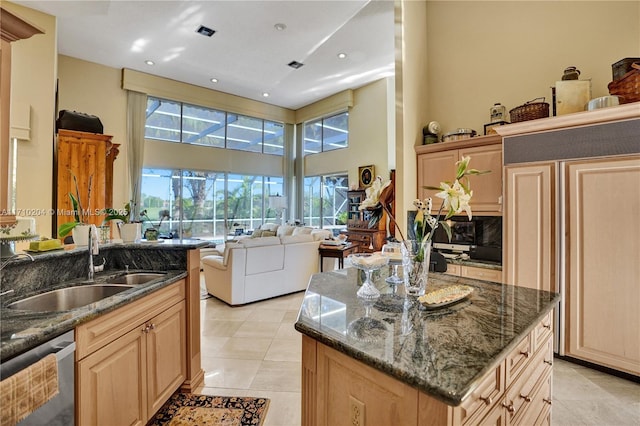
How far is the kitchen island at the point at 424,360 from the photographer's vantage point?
0.81m

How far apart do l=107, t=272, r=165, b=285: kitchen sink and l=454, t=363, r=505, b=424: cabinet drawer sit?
6.26ft

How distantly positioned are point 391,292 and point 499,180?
86.2 inches

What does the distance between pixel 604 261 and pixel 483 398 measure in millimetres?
2264

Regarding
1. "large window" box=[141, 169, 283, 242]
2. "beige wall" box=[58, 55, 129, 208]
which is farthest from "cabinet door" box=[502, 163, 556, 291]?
"beige wall" box=[58, 55, 129, 208]

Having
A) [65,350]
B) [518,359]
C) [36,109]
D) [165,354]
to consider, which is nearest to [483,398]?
[518,359]

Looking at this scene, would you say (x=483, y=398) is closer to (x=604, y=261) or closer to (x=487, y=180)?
(x=604, y=261)

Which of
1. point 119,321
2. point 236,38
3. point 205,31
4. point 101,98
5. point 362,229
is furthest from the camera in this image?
point 362,229

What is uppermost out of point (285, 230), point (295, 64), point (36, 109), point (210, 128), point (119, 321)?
point (295, 64)

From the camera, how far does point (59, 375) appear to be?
45.9 inches

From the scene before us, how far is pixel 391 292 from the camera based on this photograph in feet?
5.06

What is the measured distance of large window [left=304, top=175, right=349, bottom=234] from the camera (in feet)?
26.2

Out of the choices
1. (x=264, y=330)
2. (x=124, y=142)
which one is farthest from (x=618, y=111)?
(x=124, y=142)

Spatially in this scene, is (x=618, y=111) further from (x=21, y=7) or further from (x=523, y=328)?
(x=21, y=7)

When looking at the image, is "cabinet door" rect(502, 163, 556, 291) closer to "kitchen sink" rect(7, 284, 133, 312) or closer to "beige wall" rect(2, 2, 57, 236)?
"kitchen sink" rect(7, 284, 133, 312)
